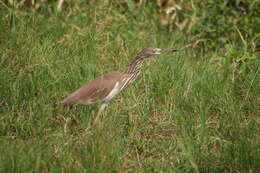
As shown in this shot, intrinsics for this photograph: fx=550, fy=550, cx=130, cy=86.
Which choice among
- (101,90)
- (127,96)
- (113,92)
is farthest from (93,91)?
(127,96)

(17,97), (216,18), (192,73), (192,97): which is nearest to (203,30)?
(216,18)

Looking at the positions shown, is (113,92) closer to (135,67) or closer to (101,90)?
(101,90)

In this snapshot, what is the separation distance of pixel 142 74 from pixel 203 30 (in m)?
1.65

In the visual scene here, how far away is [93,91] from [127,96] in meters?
0.54

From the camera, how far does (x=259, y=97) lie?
536cm

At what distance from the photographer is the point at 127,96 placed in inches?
219

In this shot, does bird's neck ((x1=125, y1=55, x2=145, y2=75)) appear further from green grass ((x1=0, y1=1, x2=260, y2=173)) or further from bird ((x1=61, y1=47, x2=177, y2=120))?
green grass ((x1=0, y1=1, x2=260, y2=173))

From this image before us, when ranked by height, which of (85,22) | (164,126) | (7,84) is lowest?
(164,126)

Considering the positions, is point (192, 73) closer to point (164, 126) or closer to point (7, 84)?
point (164, 126)

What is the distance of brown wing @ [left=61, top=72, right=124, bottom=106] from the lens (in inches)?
199

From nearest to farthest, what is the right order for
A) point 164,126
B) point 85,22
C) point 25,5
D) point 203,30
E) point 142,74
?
point 164,126 → point 142,74 → point 85,22 → point 203,30 → point 25,5

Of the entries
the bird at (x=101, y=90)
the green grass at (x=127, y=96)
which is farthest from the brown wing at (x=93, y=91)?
the green grass at (x=127, y=96)

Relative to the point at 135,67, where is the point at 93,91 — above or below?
below

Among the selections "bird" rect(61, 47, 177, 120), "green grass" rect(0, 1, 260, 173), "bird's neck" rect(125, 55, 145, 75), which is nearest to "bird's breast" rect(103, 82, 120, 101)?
"bird" rect(61, 47, 177, 120)
